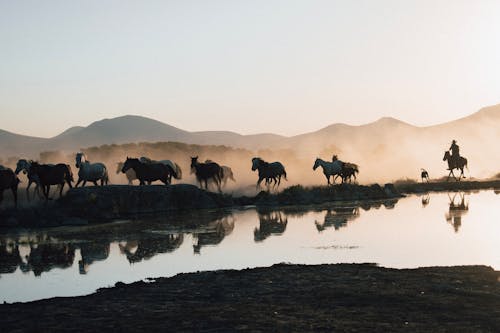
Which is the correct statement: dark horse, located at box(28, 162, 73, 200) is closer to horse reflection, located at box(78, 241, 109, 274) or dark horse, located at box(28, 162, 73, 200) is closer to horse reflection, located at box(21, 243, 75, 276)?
horse reflection, located at box(21, 243, 75, 276)

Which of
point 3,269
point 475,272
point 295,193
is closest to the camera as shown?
point 475,272

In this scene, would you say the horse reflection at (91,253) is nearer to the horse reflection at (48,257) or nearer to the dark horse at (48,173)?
the horse reflection at (48,257)

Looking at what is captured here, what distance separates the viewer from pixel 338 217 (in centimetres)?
3231

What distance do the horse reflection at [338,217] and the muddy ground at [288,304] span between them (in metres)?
11.6

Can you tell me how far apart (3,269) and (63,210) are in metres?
15.4

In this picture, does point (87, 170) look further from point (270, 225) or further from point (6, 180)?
point (270, 225)

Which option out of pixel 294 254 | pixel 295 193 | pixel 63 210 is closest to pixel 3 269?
pixel 294 254

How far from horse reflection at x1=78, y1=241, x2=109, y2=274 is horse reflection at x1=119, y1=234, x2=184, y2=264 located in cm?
63

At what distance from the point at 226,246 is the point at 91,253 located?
4.50 m

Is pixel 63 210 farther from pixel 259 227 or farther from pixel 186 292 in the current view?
pixel 186 292

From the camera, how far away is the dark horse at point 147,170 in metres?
43.3

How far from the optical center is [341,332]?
33.3 feet

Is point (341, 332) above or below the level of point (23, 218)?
below

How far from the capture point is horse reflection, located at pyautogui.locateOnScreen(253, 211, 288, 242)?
83.7ft
